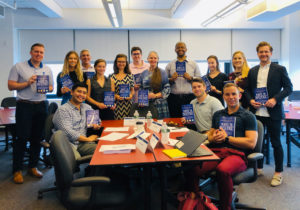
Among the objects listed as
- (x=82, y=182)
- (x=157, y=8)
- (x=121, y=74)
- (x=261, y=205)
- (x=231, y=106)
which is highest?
(x=157, y=8)

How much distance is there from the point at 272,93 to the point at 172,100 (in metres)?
1.52

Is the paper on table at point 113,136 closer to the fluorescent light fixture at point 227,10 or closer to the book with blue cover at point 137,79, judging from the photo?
the book with blue cover at point 137,79

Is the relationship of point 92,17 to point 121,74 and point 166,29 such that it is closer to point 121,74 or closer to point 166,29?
point 166,29

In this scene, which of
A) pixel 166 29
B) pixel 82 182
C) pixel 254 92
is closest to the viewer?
pixel 82 182

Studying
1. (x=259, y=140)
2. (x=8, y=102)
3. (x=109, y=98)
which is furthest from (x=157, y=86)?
(x=8, y=102)

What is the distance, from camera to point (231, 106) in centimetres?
238

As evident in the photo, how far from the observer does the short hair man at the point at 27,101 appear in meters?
3.12

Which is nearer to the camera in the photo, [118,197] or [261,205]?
[118,197]

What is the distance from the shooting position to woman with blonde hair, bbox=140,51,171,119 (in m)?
3.56

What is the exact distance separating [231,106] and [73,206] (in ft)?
5.51

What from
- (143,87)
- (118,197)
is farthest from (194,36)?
(118,197)

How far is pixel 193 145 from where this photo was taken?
1.86 meters

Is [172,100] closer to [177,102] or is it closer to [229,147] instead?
[177,102]

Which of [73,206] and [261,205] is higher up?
[73,206]
